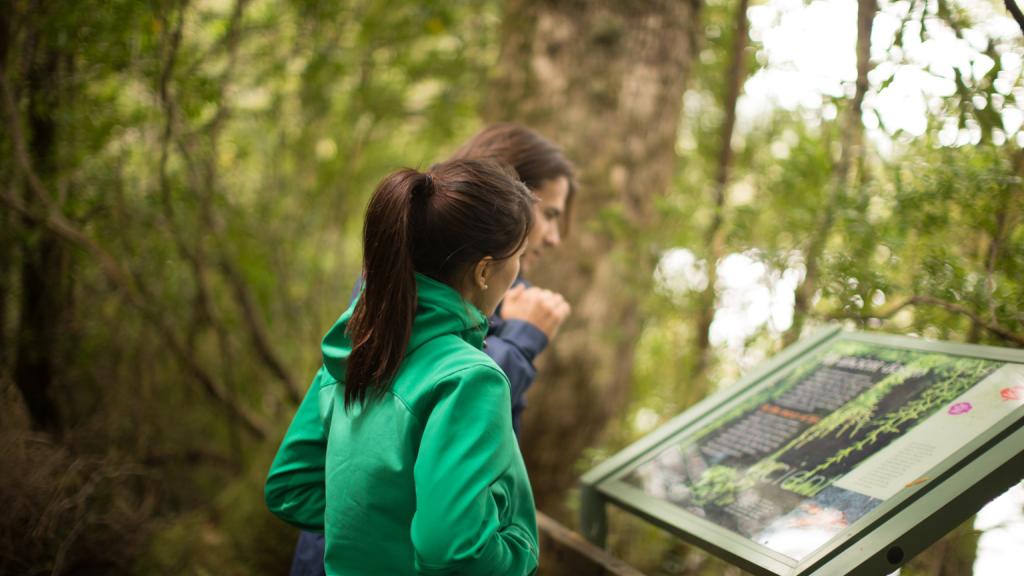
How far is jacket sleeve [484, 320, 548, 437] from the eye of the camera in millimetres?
1877

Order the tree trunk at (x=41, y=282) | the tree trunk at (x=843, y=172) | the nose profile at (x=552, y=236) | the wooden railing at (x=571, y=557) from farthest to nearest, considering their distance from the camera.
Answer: the tree trunk at (x=41, y=282), the tree trunk at (x=843, y=172), the nose profile at (x=552, y=236), the wooden railing at (x=571, y=557)

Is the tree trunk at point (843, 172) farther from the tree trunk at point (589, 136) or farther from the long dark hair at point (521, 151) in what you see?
the tree trunk at point (589, 136)

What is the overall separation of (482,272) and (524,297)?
58 centimetres

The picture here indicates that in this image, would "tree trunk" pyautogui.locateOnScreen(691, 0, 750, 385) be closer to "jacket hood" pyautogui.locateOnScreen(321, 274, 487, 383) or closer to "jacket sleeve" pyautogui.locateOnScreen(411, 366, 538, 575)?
"jacket hood" pyautogui.locateOnScreen(321, 274, 487, 383)

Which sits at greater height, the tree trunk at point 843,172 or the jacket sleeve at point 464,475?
the tree trunk at point 843,172

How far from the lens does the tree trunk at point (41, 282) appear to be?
3.34m

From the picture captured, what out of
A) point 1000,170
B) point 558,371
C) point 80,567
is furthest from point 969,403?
point 80,567

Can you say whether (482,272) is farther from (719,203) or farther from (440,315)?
(719,203)

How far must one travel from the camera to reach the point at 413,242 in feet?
4.65

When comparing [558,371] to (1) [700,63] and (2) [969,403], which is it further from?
(2) [969,403]

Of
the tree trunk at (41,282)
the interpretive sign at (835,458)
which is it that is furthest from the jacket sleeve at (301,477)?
the tree trunk at (41,282)

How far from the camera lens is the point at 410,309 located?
1.36 meters

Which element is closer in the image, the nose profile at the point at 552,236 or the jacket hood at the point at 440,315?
the jacket hood at the point at 440,315

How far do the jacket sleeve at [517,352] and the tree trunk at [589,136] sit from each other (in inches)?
70.2
